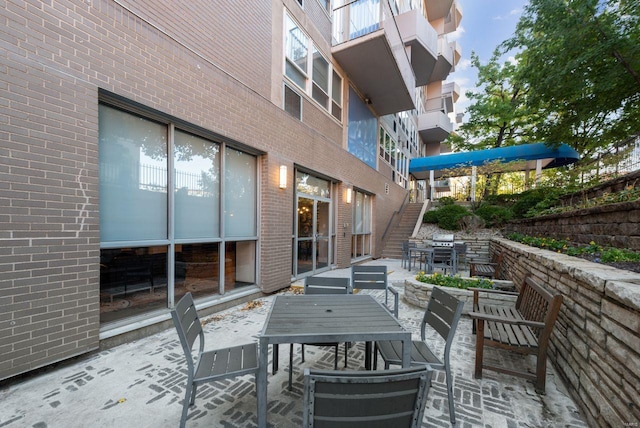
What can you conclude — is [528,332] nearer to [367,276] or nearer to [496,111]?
[367,276]

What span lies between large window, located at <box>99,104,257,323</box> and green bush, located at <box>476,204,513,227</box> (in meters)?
11.9

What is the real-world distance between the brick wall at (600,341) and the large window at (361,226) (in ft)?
24.0

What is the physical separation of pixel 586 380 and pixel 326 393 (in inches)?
98.2

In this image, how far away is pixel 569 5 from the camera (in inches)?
313

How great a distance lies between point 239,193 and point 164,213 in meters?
1.53

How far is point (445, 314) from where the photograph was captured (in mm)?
2354

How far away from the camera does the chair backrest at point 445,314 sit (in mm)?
2152

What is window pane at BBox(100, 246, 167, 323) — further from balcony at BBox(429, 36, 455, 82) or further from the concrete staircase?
balcony at BBox(429, 36, 455, 82)

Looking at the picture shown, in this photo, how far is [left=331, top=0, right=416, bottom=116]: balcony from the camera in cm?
762

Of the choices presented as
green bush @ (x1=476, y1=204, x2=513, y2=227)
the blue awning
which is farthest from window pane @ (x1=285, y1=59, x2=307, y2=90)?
the blue awning

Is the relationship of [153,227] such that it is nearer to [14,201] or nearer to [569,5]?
[14,201]

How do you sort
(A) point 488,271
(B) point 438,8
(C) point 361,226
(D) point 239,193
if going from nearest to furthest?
(D) point 239,193 < (A) point 488,271 < (C) point 361,226 < (B) point 438,8

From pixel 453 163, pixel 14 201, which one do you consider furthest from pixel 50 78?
pixel 453 163

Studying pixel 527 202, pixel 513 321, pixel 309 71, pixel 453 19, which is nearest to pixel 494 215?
pixel 527 202
